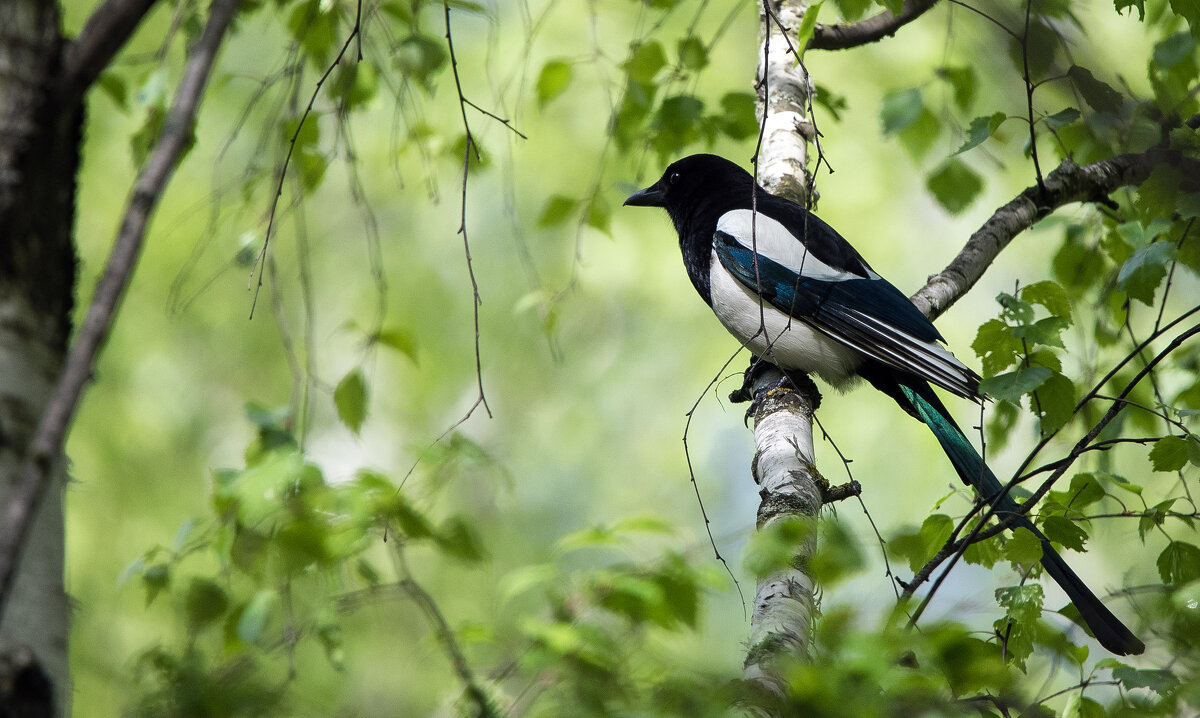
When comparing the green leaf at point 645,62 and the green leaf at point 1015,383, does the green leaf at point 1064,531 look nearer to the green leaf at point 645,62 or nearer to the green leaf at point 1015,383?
the green leaf at point 1015,383

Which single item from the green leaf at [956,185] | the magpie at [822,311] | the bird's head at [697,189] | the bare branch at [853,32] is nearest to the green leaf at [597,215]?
the magpie at [822,311]

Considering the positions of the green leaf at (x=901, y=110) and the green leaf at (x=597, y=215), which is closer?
the green leaf at (x=901, y=110)

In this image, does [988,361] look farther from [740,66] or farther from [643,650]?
[740,66]

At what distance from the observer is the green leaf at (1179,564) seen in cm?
185

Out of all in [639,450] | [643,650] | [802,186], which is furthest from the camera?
[639,450]

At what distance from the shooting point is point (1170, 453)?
186 cm

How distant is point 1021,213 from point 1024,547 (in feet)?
4.14

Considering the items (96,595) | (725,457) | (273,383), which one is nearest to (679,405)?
(725,457)

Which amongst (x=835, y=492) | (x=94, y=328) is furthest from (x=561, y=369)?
(x=94, y=328)

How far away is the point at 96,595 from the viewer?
4871 millimetres

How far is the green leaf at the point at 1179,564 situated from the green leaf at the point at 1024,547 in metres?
0.28

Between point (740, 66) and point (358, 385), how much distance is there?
159 inches

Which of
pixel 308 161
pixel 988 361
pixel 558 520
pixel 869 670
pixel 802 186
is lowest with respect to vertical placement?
pixel 869 670

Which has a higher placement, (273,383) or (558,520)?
(273,383)
